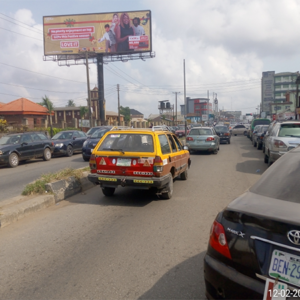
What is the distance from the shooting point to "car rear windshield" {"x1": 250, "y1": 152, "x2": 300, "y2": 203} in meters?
3.01

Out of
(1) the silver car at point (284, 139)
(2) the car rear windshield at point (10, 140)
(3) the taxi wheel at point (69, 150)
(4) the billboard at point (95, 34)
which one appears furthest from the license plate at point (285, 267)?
(4) the billboard at point (95, 34)

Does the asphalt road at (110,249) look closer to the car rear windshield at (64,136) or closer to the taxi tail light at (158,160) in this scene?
the taxi tail light at (158,160)

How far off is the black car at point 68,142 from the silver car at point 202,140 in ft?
23.0

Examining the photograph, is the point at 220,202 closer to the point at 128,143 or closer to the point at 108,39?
the point at 128,143

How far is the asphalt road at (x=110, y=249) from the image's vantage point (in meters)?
3.64

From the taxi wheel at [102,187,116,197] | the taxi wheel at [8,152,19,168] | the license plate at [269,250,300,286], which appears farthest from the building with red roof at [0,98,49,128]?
the license plate at [269,250,300,286]

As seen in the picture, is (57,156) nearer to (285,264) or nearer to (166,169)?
(166,169)

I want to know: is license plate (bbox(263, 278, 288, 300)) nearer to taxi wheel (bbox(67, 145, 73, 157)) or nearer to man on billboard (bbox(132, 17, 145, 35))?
taxi wheel (bbox(67, 145, 73, 157))

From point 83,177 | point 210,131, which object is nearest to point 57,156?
point 210,131

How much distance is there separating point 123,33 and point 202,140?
32.5m

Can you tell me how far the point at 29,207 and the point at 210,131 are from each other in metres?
14.0

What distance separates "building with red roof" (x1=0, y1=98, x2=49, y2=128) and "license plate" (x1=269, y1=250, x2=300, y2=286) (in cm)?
4087

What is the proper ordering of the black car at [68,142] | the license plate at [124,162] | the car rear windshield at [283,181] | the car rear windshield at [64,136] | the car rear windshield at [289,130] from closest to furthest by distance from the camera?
the car rear windshield at [283,181] → the license plate at [124,162] → the car rear windshield at [289,130] → the black car at [68,142] → the car rear windshield at [64,136]

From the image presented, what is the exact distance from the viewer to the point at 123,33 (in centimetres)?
4588
